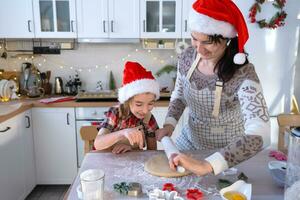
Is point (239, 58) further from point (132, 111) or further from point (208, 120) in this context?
point (132, 111)

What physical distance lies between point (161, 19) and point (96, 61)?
0.79m

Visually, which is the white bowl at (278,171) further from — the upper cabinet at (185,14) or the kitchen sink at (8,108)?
the kitchen sink at (8,108)

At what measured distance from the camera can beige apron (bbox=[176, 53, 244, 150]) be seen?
1.21m

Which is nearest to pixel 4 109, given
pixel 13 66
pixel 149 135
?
pixel 13 66

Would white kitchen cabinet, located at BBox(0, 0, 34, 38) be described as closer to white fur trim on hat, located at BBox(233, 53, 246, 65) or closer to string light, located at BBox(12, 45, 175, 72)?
string light, located at BBox(12, 45, 175, 72)

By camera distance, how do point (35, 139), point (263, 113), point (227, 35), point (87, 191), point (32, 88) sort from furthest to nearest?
point (32, 88) → point (35, 139) → point (227, 35) → point (263, 113) → point (87, 191)

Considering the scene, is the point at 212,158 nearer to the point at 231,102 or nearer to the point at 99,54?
the point at 231,102

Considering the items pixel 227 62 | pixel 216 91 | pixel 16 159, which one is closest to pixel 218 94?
pixel 216 91

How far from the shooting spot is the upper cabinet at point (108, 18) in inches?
96.0

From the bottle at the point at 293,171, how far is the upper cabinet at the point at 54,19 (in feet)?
6.83

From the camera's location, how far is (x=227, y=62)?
113cm

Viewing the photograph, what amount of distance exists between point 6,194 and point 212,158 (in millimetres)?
1744

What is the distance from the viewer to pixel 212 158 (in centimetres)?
92

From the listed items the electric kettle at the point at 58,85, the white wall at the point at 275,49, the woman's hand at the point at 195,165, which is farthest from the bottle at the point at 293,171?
the electric kettle at the point at 58,85
